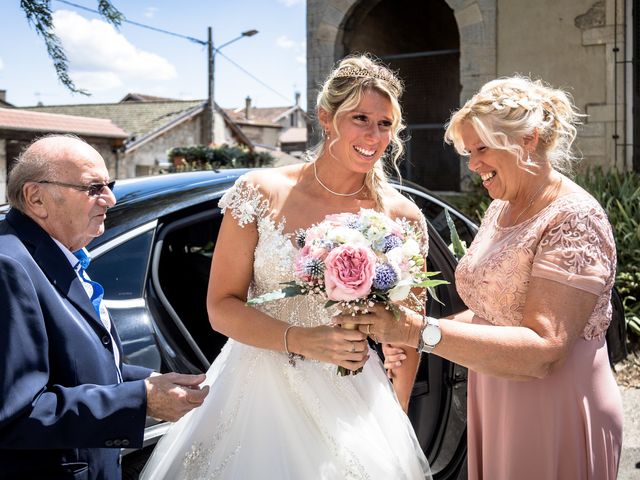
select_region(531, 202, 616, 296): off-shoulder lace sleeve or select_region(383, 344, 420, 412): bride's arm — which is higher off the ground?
select_region(531, 202, 616, 296): off-shoulder lace sleeve

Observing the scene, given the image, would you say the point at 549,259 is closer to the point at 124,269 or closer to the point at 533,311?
the point at 533,311

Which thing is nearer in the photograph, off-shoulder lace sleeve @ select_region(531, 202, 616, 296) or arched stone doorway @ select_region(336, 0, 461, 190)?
off-shoulder lace sleeve @ select_region(531, 202, 616, 296)

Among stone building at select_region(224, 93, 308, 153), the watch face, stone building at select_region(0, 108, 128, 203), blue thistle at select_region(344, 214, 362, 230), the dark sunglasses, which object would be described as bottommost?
the watch face

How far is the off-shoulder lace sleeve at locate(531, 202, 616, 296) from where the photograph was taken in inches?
76.7

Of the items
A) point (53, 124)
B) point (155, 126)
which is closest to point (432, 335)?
point (53, 124)

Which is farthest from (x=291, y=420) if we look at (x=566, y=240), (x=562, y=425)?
(x=566, y=240)

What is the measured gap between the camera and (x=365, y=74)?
2.55 meters

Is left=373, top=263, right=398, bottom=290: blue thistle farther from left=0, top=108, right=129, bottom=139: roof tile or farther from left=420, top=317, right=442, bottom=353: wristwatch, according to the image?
left=0, top=108, right=129, bottom=139: roof tile

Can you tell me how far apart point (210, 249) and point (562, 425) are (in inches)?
95.2

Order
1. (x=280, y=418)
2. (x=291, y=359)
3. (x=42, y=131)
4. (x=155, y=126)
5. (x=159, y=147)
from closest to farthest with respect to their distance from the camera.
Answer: (x=280, y=418) < (x=291, y=359) < (x=42, y=131) < (x=159, y=147) < (x=155, y=126)

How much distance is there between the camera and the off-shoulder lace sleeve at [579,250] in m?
1.95

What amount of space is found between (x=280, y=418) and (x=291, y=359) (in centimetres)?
23

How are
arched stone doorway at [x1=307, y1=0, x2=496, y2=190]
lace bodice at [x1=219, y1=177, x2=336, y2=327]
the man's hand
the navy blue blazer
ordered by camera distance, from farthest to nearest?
arched stone doorway at [x1=307, y1=0, x2=496, y2=190] → lace bodice at [x1=219, y1=177, x2=336, y2=327] → the man's hand → the navy blue blazer

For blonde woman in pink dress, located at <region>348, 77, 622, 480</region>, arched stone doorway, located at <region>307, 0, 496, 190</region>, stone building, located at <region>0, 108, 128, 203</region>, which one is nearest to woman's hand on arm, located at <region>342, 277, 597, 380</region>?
blonde woman in pink dress, located at <region>348, 77, 622, 480</region>
